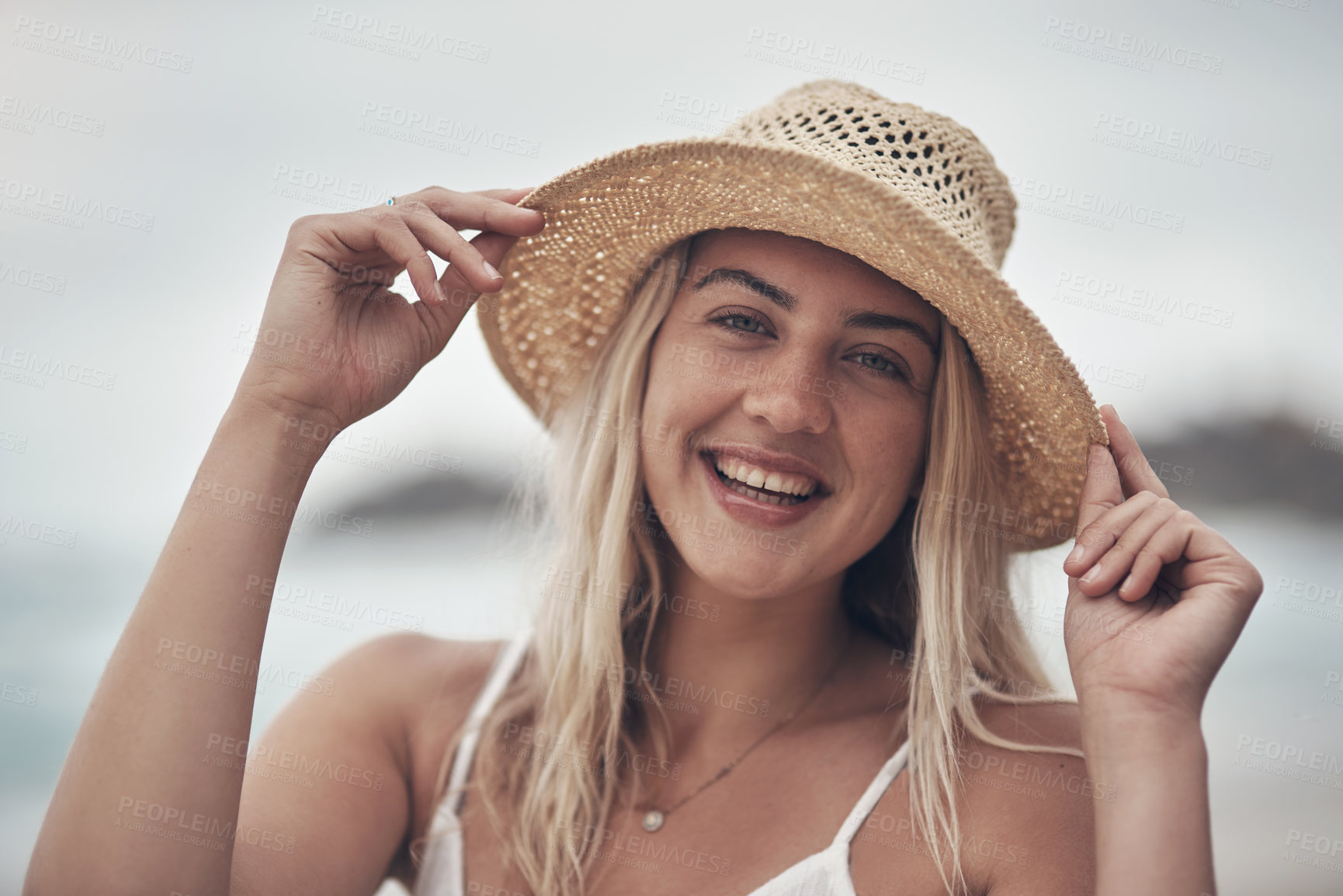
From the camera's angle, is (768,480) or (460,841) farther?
(460,841)

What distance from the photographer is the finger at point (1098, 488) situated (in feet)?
5.23

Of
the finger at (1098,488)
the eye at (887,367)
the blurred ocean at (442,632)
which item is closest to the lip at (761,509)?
the eye at (887,367)

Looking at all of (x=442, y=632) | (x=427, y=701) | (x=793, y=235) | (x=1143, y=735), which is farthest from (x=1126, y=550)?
(x=442, y=632)

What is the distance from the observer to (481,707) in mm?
A: 2117

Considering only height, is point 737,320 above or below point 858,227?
below

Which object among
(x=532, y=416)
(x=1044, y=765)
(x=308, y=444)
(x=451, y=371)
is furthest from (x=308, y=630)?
(x=1044, y=765)

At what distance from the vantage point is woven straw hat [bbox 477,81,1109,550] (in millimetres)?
1522

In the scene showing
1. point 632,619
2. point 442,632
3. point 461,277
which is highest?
point 461,277

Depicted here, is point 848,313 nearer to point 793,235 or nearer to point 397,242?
point 793,235

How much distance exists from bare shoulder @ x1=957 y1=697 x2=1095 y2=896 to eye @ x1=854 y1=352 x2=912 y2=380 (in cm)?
72

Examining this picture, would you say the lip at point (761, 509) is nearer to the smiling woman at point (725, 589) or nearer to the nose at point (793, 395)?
the smiling woman at point (725, 589)

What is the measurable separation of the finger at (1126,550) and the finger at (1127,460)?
0.14 meters

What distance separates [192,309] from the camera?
215 inches

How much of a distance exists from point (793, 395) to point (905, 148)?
51cm
